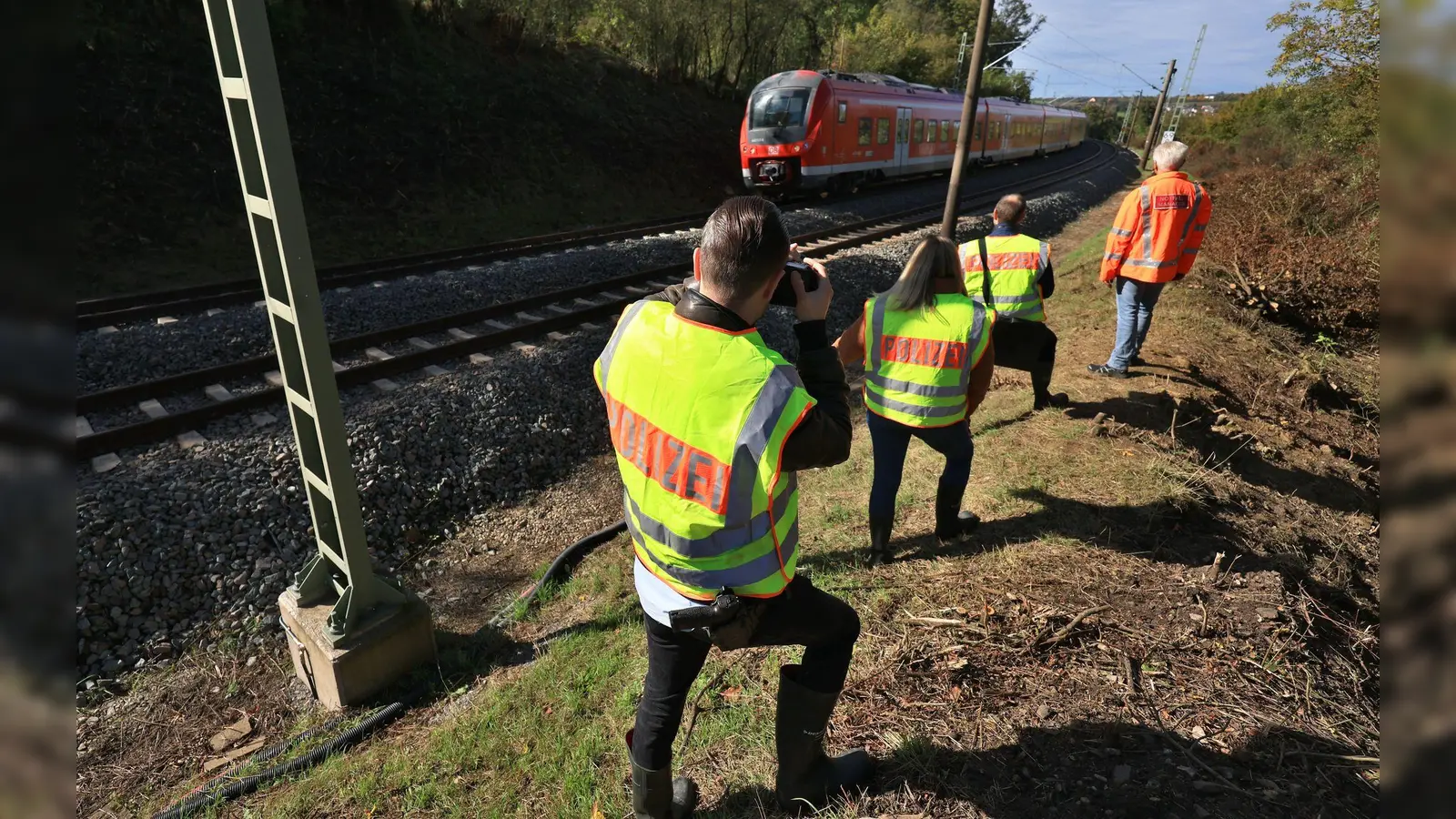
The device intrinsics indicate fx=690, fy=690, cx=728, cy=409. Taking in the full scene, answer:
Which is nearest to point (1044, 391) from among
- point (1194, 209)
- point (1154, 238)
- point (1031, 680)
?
point (1154, 238)

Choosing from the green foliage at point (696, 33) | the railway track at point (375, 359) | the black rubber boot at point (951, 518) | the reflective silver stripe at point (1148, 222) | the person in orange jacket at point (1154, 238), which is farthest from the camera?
the green foliage at point (696, 33)

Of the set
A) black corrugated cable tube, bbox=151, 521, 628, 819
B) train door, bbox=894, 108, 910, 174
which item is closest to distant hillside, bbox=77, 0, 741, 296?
train door, bbox=894, 108, 910, 174

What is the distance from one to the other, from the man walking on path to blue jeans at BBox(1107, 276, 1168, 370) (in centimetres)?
136

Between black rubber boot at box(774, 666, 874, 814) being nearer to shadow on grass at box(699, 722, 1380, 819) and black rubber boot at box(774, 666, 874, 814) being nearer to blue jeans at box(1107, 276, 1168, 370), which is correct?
shadow on grass at box(699, 722, 1380, 819)

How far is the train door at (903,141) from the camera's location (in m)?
20.3

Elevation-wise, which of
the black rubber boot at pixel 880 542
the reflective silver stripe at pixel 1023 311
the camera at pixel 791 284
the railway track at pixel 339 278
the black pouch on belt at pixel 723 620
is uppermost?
the camera at pixel 791 284

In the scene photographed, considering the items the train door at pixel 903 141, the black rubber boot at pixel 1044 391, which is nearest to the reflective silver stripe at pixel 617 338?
the black rubber boot at pixel 1044 391

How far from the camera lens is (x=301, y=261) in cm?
312

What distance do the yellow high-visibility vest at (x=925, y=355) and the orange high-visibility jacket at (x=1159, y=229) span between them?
11.3ft

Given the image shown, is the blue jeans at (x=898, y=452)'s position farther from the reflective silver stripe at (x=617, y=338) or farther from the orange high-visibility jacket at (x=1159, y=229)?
the orange high-visibility jacket at (x=1159, y=229)

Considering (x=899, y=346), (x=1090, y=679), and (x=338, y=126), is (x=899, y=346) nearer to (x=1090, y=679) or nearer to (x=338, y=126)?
(x=1090, y=679)

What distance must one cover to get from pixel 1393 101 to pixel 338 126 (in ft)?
62.5

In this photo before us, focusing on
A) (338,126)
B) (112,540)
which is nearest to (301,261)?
(112,540)

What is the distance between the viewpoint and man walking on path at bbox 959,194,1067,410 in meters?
5.39
